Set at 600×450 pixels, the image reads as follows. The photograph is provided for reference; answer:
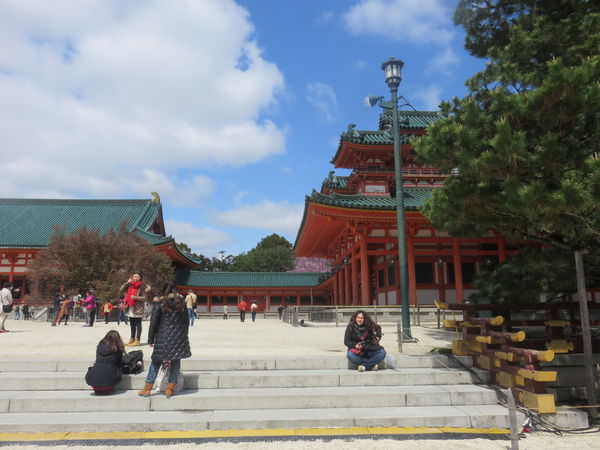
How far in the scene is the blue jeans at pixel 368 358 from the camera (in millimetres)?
6926

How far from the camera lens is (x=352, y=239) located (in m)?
22.2

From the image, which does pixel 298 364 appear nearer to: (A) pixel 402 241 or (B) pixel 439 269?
(A) pixel 402 241

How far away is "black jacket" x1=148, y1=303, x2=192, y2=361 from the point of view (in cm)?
591

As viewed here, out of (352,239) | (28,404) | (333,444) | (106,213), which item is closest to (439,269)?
(352,239)

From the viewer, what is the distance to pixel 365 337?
7.02 meters

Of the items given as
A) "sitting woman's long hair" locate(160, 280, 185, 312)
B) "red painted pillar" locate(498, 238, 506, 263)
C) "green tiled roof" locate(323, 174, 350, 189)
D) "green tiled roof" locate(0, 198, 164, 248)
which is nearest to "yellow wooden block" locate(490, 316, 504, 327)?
"sitting woman's long hair" locate(160, 280, 185, 312)

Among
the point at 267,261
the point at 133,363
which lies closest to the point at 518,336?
the point at 133,363

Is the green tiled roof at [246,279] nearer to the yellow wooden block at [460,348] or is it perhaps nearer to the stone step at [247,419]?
the yellow wooden block at [460,348]

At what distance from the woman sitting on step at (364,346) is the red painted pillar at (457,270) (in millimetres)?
13177

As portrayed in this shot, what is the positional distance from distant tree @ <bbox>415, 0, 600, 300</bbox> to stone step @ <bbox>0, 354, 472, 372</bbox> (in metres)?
2.14

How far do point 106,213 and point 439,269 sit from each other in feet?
96.4

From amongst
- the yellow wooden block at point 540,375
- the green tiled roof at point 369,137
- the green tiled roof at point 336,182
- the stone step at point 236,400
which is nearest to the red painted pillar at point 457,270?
the green tiled roof at point 369,137

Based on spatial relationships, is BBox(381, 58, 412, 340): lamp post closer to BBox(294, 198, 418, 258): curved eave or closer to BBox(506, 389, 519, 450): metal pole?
BBox(506, 389, 519, 450): metal pole

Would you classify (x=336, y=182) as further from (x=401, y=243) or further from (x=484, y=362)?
(x=484, y=362)
